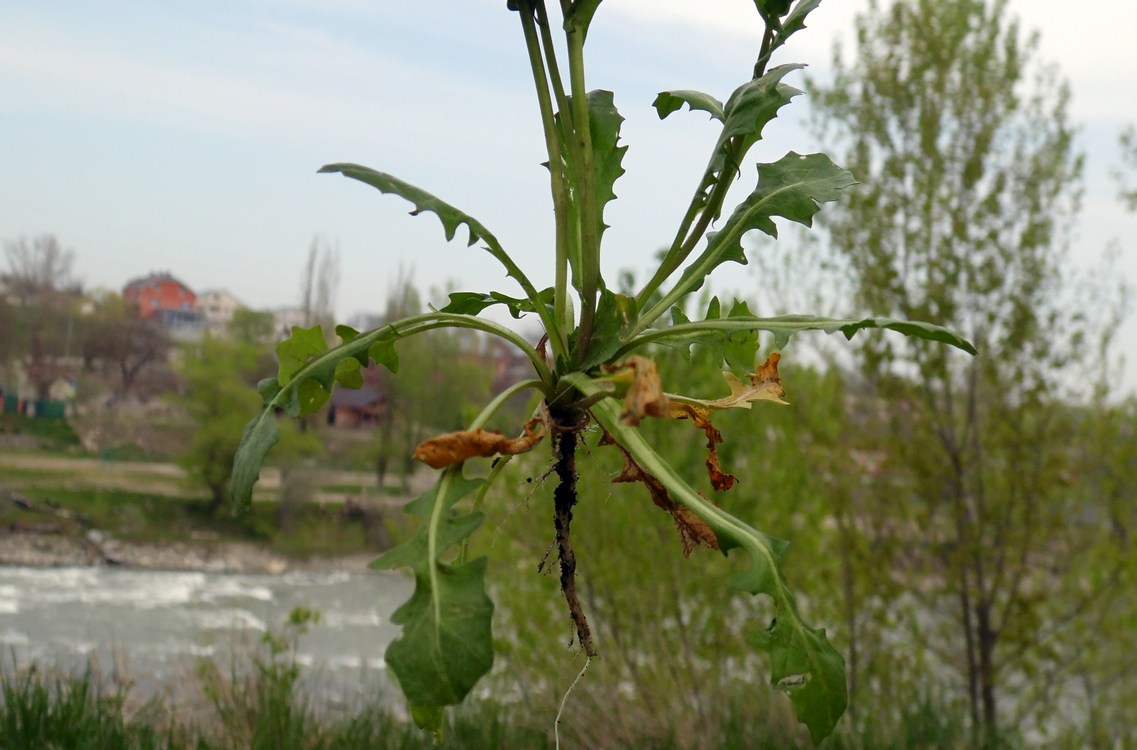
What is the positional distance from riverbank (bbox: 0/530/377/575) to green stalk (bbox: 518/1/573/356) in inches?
530

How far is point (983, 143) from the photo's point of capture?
4.63 metres

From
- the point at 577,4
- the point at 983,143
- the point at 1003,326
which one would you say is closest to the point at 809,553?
the point at 1003,326

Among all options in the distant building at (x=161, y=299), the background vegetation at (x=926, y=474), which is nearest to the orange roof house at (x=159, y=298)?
the distant building at (x=161, y=299)

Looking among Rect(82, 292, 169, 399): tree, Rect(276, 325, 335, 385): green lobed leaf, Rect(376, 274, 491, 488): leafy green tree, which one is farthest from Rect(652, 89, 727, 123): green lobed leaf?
Rect(82, 292, 169, 399): tree

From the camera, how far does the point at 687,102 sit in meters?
1.37

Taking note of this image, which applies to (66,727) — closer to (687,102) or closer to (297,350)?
(297,350)

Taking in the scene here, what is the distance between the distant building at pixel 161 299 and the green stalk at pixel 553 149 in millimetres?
13916

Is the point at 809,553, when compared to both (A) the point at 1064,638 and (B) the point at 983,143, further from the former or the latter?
(B) the point at 983,143

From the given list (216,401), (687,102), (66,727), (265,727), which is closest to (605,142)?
(687,102)

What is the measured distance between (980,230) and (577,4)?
4.00 m

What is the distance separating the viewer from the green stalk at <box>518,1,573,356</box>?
1.16m

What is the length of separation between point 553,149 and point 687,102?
298 mm

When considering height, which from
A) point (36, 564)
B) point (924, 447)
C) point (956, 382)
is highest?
point (956, 382)

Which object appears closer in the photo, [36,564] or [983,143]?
[983,143]
